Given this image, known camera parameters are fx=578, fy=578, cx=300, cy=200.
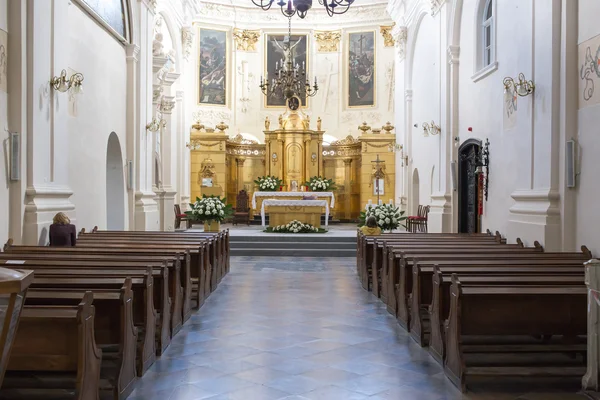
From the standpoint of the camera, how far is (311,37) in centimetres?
2347

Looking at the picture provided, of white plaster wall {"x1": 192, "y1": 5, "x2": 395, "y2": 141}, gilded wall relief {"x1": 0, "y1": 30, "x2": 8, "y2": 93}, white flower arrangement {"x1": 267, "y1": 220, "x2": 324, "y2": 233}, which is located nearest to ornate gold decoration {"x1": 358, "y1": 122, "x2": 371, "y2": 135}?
white plaster wall {"x1": 192, "y1": 5, "x2": 395, "y2": 141}

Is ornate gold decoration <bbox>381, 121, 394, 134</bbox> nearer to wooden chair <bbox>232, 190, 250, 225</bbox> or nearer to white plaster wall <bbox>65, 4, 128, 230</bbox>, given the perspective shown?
wooden chair <bbox>232, 190, 250, 225</bbox>

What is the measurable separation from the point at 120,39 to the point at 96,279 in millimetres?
9010

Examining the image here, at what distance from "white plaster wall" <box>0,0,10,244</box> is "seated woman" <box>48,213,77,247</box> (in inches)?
22.8

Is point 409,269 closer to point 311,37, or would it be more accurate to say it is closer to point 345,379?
point 345,379

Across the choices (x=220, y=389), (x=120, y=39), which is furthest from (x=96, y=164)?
(x=220, y=389)

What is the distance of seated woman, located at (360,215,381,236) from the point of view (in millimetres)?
11211

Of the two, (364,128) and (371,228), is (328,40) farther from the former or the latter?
(371,228)

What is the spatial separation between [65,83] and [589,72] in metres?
7.53

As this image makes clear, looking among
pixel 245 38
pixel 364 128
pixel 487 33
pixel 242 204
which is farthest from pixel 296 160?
pixel 487 33

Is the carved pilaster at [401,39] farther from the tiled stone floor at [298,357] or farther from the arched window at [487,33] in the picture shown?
the tiled stone floor at [298,357]

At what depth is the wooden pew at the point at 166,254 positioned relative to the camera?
6.14 m

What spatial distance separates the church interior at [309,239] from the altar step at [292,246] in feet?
0.31

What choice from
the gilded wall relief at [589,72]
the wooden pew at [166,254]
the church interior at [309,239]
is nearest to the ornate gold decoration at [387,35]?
the church interior at [309,239]
